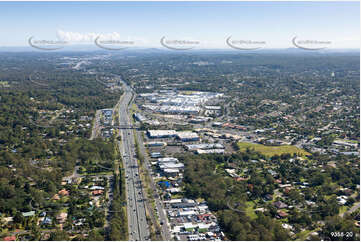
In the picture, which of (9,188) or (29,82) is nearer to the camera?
(9,188)

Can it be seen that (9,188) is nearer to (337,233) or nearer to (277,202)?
(277,202)

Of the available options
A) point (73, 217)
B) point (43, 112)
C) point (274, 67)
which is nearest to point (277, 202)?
point (73, 217)

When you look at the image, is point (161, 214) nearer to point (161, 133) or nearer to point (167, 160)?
point (167, 160)

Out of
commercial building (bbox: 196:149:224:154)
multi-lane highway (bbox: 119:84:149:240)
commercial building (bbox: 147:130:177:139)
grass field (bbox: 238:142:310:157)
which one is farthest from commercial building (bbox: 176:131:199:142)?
multi-lane highway (bbox: 119:84:149:240)

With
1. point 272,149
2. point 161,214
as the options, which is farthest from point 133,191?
point 272,149

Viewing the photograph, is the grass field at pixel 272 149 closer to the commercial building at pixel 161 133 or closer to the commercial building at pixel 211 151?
the commercial building at pixel 211 151

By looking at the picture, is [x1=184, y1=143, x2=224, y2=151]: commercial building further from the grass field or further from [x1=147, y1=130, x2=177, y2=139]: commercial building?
[x1=147, y1=130, x2=177, y2=139]: commercial building
